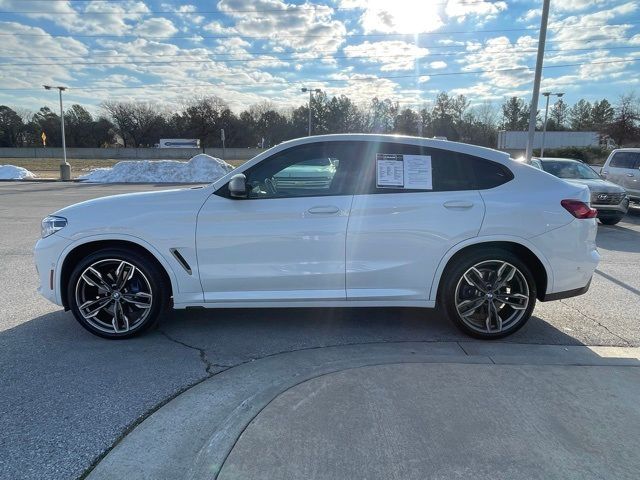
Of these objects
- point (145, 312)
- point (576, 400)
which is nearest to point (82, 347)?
point (145, 312)

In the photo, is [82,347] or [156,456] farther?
[82,347]

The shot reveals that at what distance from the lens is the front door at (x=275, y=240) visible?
13.3ft

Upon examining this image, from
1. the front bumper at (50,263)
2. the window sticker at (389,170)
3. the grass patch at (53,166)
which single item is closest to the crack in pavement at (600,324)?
the window sticker at (389,170)

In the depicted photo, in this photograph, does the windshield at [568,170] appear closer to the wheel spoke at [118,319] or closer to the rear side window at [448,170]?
the rear side window at [448,170]

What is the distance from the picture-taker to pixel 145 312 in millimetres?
4172

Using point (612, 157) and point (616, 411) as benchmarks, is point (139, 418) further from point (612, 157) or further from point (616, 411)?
point (612, 157)

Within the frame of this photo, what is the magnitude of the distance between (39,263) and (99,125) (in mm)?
100376

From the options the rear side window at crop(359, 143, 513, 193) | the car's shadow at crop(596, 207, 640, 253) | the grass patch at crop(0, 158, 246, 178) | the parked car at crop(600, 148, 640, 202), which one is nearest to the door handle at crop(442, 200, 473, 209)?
the rear side window at crop(359, 143, 513, 193)

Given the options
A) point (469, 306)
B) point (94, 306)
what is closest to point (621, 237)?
point (469, 306)

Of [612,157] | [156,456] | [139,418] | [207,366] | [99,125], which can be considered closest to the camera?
[156,456]

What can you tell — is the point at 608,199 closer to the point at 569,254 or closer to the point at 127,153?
the point at 569,254

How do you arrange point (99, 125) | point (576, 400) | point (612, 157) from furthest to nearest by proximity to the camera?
point (99, 125) < point (612, 157) < point (576, 400)

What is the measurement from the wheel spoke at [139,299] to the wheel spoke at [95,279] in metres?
0.17

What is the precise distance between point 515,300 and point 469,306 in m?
0.43
